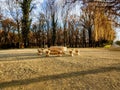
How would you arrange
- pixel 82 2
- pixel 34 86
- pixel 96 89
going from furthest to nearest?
1. pixel 82 2
2. pixel 34 86
3. pixel 96 89

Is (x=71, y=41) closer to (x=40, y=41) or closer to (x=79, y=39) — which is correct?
(x=79, y=39)

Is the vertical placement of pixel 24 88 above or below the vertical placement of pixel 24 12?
below

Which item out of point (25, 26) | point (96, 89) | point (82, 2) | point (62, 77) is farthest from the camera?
point (25, 26)

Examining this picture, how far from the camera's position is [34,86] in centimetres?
601

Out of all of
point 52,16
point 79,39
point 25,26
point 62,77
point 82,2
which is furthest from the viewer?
point 79,39

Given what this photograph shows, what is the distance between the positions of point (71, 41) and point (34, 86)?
33.5m

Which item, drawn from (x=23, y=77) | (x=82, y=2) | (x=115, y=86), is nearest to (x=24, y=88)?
(x=23, y=77)

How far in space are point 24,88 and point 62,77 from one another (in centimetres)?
146

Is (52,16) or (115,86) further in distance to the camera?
(52,16)

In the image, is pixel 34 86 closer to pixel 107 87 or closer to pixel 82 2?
pixel 107 87

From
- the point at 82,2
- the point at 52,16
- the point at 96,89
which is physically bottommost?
the point at 96,89

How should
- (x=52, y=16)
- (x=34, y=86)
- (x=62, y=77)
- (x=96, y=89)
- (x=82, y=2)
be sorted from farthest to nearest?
(x=52, y=16)
(x=82, y=2)
(x=62, y=77)
(x=34, y=86)
(x=96, y=89)

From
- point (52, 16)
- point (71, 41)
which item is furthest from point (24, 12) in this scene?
point (71, 41)

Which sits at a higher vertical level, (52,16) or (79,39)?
(52,16)
